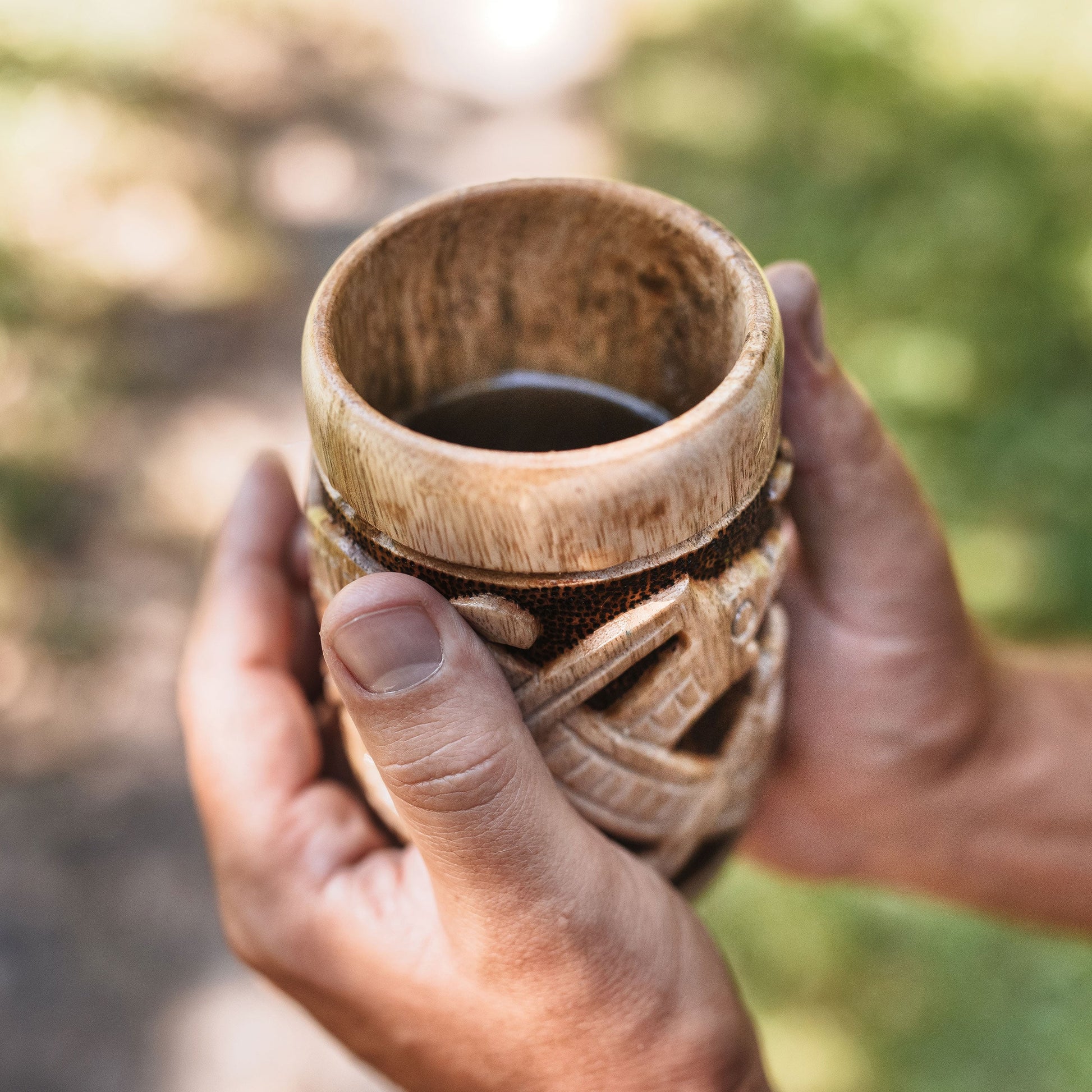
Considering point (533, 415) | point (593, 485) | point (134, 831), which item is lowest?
point (134, 831)

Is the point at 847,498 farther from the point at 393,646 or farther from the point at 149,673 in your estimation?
the point at 149,673

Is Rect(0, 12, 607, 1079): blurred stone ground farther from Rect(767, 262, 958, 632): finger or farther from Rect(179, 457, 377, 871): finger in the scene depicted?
Rect(767, 262, 958, 632): finger

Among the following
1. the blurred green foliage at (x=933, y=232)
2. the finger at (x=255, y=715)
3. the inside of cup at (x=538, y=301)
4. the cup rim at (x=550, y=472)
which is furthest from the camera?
the blurred green foliage at (x=933, y=232)

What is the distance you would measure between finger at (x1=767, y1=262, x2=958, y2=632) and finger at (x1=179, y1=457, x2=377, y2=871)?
65 cm

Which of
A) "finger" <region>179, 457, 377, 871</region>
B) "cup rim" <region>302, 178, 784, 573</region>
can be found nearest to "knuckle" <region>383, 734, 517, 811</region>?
"cup rim" <region>302, 178, 784, 573</region>

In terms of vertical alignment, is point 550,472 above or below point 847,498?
above

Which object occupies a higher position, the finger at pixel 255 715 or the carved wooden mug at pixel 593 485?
the carved wooden mug at pixel 593 485

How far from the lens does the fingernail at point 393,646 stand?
34.6 inches

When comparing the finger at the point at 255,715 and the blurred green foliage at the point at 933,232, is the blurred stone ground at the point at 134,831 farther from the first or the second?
the blurred green foliage at the point at 933,232

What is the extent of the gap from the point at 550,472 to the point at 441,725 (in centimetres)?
23

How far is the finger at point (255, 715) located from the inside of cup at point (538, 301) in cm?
37

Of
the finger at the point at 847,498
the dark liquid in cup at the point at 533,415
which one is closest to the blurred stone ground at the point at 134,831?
the dark liquid in cup at the point at 533,415

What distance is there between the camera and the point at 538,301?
1196 millimetres

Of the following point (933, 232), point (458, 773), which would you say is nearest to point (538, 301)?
point (458, 773)
